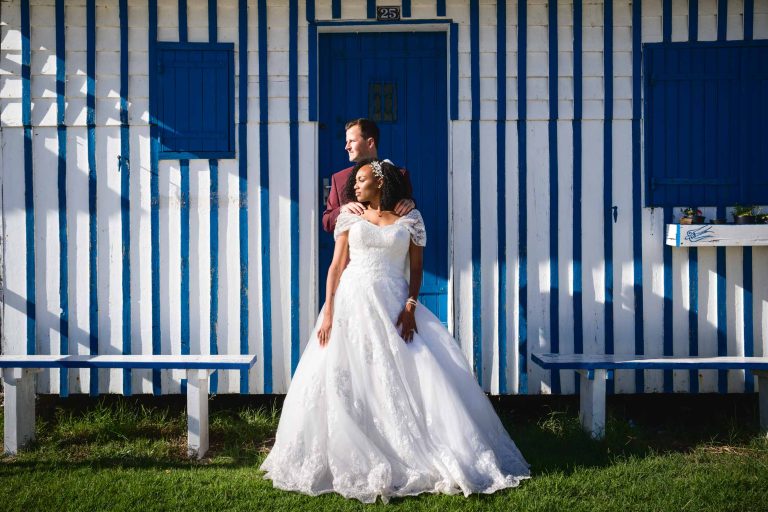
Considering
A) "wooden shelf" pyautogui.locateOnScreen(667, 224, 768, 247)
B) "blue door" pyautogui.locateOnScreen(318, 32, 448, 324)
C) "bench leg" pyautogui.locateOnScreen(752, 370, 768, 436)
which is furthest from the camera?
"blue door" pyautogui.locateOnScreen(318, 32, 448, 324)

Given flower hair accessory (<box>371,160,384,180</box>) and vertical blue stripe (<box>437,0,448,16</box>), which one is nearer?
flower hair accessory (<box>371,160,384,180</box>)

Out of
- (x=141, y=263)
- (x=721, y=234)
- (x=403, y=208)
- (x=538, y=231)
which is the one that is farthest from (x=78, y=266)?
(x=721, y=234)

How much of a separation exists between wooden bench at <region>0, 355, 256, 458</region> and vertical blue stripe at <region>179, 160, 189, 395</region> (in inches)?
22.5

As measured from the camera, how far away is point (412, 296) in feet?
14.9

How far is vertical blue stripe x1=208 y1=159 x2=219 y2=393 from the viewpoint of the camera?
223 inches

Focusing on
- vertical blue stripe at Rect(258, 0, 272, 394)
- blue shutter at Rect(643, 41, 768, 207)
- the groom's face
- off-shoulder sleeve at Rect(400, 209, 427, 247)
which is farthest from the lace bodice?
blue shutter at Rect(643, 41, 768, 207)

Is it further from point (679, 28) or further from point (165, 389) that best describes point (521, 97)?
point (165, 389)

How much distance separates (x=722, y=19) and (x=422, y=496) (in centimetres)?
429

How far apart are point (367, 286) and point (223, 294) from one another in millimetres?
1682

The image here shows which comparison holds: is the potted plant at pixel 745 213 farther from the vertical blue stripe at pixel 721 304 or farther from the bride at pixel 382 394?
the bride at pixel 382 394

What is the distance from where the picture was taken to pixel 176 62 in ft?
18.5

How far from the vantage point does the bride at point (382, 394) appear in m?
4.09

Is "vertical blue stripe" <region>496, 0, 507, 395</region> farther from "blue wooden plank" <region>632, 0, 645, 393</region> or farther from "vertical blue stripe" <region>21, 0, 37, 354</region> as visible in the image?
"vertical blue stripe" <region>21, 0, 37, 354</region>

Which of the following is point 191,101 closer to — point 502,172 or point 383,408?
point 502,172
